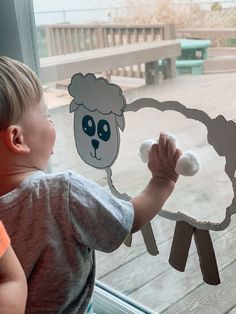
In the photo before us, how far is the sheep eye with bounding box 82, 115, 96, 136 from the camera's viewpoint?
3.13 ft

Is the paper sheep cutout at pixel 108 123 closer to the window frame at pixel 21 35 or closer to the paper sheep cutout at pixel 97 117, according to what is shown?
the paper sheep cutout at pixel 97 117

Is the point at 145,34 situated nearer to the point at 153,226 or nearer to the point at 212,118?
Result: the point at 212,118

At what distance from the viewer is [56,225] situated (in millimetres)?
754

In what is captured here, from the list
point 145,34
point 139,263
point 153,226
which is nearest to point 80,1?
Answer: point 145,34

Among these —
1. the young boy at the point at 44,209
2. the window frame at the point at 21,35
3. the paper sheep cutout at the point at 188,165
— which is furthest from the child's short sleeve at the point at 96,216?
the window frame at the point at 21,35

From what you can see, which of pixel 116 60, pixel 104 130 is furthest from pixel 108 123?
pixel 116 60

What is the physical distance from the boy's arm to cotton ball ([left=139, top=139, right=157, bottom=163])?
0.01 meters

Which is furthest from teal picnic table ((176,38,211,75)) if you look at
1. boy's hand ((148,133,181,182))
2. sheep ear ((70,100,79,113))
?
sheep ear ((70,100,79,113))

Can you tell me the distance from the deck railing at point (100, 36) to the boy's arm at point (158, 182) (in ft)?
0.52

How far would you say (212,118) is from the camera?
2.59 feet

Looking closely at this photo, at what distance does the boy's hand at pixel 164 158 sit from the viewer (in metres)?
0.83

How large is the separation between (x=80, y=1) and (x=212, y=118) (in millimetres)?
382

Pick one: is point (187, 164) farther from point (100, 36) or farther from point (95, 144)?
point (100, 36)

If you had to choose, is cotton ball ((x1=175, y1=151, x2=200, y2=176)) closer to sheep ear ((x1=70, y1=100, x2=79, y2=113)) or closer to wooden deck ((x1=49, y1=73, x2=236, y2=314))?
wooden deck ((x1=49, y1=73, x2=236, y2=314))
